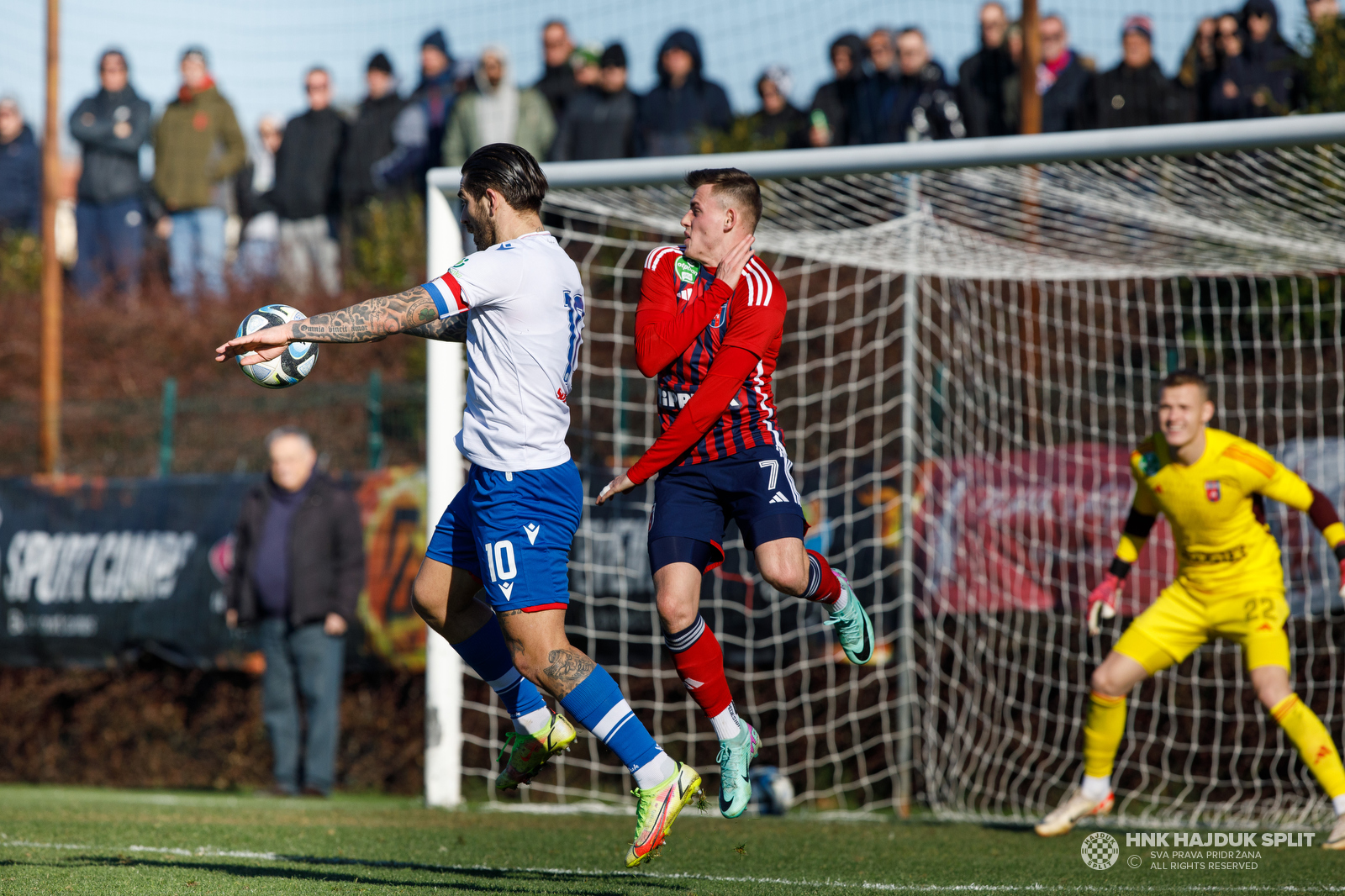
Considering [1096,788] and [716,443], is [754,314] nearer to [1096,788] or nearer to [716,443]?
[716,443]

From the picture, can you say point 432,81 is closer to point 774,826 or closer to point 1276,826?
point 774,826

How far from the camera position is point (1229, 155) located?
26.6ft

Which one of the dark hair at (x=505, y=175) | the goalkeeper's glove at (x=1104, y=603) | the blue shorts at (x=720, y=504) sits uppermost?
the dark hair at (x=505, y=175)

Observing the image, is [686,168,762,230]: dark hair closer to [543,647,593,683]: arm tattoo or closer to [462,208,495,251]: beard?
[462,208,495,251]: beard

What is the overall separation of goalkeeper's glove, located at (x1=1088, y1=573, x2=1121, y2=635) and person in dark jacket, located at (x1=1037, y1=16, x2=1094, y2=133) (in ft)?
14.4

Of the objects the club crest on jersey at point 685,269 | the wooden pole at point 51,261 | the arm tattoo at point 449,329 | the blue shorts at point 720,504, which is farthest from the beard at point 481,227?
the wooden pole at point 51,261

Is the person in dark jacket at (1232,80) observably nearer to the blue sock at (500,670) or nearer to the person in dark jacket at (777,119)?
the person in dark jacket at (777,119)

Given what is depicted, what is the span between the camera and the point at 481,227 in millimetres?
5219

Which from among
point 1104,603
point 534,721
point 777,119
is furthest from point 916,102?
point 534,721

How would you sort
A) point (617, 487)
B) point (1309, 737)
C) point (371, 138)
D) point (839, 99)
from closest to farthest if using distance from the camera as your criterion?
point (617, 487)
point (1309, 737)
point (839, 99)
point (371, 138)

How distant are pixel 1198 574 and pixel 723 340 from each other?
350 centimetres

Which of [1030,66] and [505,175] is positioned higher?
[1030,66]

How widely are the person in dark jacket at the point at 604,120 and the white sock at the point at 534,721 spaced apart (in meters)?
7.66

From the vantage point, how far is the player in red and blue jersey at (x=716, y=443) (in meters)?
5.38
